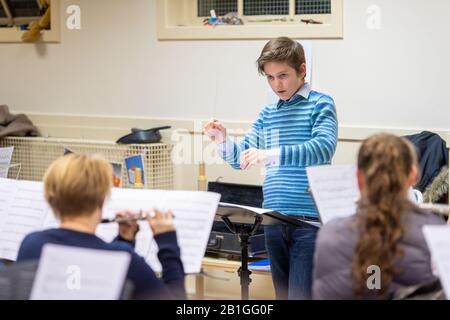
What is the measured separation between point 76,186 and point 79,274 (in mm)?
247

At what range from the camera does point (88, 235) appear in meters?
2.03

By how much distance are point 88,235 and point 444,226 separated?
0.88 metres

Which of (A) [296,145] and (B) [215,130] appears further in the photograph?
(B) [215,130]

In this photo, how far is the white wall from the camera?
4055mm

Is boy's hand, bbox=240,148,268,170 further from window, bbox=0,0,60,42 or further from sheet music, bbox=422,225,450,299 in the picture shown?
window, bbox=0,0,60,42

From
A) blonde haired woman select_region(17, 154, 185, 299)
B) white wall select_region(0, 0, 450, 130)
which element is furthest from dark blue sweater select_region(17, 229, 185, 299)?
white wall select_region(0, 0, 450, 130)

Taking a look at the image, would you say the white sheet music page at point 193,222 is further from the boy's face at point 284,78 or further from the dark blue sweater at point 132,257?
the boy's face at point 284,78

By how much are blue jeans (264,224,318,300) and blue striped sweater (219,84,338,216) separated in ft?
0.28

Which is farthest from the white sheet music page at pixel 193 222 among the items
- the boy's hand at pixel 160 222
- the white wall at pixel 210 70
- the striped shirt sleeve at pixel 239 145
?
the white wall at pixel 210 70

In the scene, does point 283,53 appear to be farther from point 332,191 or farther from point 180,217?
point 180,217

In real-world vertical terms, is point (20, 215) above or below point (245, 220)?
above

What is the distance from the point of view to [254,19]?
4.63 metres

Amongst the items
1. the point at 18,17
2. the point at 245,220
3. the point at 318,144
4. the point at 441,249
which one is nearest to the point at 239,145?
the point at 245,220
